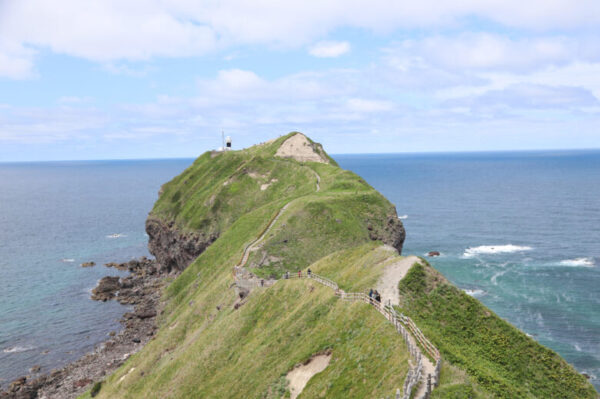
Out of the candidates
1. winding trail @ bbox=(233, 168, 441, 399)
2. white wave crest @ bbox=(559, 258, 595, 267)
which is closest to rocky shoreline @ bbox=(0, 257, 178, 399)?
winding trail @ bbox=(233, 168, 441, 399)

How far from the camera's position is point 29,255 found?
436 feet

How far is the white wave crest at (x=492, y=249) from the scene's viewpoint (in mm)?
114688

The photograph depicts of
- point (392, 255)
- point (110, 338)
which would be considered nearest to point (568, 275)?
point (392, 255)

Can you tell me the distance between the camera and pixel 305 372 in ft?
106

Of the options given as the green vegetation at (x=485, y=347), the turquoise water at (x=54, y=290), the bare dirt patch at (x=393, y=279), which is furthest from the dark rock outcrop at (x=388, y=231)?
the turquoise water at (x=54, y=290)

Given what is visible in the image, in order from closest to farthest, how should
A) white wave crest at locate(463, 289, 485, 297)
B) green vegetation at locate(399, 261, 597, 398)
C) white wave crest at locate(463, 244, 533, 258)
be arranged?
green vegetation at locate(399, 261, 597, 398), white wave crest at locate(463, 289, 485, 297), white wave crest at locate(463, 244, 533, 258)

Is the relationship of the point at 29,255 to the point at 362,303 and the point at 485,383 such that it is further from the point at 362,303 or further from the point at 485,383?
the point at 485,383

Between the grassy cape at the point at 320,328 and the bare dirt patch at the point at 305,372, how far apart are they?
50 centimetres

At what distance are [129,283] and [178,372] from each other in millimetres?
65228

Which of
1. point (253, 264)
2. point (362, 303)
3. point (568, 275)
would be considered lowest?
point (568, 275)

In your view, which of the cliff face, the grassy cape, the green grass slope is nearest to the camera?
the grassy cape

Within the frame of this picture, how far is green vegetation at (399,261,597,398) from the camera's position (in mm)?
25561

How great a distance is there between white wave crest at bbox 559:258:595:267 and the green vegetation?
8383 centimetres

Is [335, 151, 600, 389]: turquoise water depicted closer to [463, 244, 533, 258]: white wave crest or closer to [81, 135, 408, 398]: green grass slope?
[463, 244, 533, 258]: white wave crest
